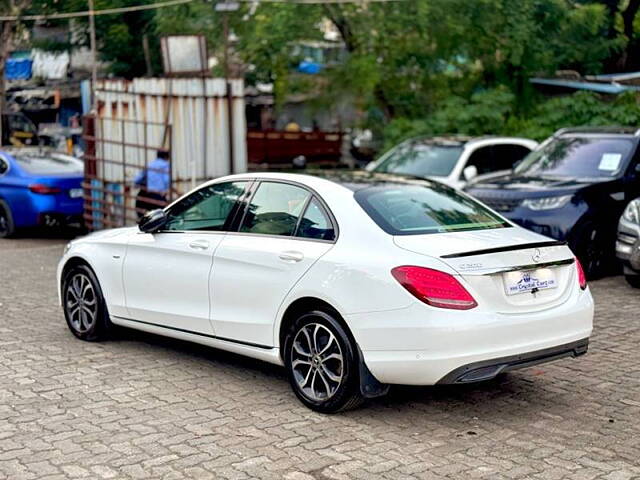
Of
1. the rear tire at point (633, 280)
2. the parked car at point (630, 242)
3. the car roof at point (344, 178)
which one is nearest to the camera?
the car roof at point (344, 178)

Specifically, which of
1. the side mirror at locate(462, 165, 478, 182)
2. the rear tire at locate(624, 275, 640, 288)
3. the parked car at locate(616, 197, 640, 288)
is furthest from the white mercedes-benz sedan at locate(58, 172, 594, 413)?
the side mirror at locate(462, 165, 478, 182)

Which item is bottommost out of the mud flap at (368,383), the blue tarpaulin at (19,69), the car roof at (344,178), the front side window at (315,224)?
the mud flap at (368,383)

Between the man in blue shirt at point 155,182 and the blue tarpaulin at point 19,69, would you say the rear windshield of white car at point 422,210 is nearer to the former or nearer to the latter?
the man in blue shirt at point 155,182

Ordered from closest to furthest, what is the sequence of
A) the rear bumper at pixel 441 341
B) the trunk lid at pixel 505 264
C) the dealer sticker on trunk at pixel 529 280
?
1. the rear bumper at pixel 441 341
2. the trunk lid at pixel 505 264
3. the dealer sticker on trunk at pixel 529 280

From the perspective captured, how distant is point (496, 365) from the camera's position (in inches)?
224

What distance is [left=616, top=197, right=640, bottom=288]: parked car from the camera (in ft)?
A: 33.6

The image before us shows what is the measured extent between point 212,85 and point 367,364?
9464 mm

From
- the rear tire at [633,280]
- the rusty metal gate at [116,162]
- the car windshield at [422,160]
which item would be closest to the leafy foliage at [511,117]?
the car windshield at [422,160]

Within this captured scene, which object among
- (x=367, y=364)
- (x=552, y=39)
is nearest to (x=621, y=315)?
(x=367, y=364)

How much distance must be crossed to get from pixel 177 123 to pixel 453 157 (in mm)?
4084

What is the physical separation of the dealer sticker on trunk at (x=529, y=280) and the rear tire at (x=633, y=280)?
4.87m

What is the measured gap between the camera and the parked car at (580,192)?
1119 cm

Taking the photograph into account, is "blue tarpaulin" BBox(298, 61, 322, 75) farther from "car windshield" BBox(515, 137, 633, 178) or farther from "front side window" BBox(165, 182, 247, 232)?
"front side window" BBox(165, 182, 247, 232)

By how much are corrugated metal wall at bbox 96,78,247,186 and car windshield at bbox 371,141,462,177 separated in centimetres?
227
